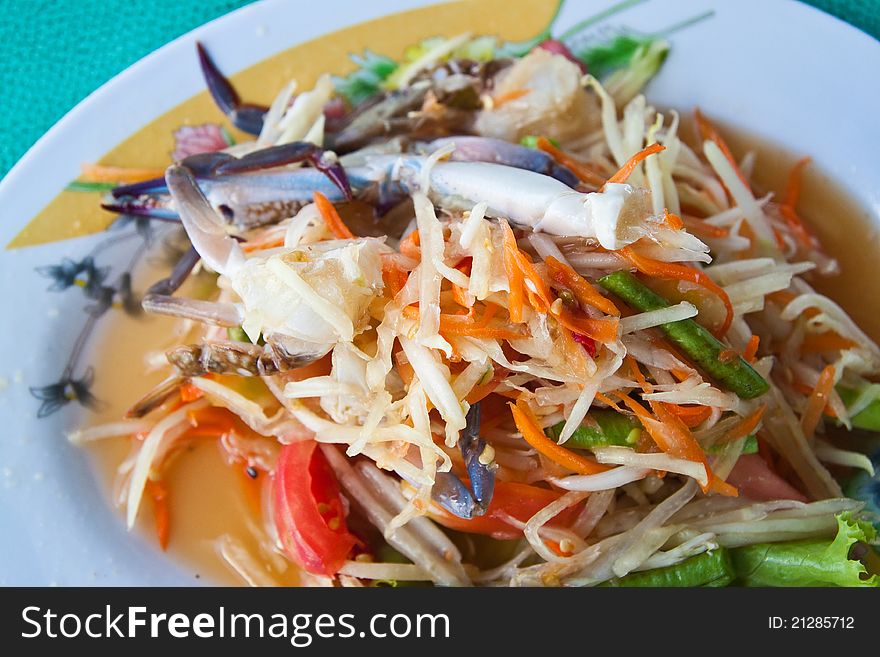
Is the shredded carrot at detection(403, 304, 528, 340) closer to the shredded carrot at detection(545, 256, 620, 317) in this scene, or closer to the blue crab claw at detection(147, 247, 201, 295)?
the shredded carrot at detection(545, 256, 620, 317)

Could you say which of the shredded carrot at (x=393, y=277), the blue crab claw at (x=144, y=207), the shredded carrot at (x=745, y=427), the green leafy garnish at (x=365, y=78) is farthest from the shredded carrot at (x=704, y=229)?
the blue crab claw at (x=144, y=207)

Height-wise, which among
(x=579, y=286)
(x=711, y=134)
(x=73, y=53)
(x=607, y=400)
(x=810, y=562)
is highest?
(x=73, y=53)

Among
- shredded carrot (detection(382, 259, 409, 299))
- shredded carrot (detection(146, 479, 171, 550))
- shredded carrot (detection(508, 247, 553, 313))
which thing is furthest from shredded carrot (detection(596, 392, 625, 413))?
shredded carrot (detection(146, 479, 171, 550))

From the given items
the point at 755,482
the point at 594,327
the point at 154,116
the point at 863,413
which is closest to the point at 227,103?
the point at 154,116

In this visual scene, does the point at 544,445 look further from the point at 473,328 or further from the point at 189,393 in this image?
the point at 189,393

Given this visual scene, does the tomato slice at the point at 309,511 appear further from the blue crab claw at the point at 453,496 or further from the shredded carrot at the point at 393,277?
the shredded carrot at the point at 393,277
